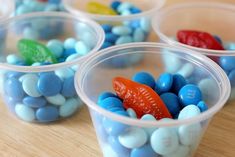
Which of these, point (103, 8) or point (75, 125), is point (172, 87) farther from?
point (103, 8)

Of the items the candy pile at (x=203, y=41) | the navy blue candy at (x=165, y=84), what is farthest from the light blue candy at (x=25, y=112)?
the candy pile at (x=203, y=41)

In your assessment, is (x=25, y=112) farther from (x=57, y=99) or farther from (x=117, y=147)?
(x=117, y=147)

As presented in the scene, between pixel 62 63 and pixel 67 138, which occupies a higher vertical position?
pixel 62 63

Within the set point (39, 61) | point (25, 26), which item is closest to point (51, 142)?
point (39, 61)

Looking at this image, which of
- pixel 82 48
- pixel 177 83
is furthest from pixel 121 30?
pixel 177 83

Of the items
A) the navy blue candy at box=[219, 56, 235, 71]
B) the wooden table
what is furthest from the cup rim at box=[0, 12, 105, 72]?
the navy blue candy at box=[219, 56, 235, 71]
